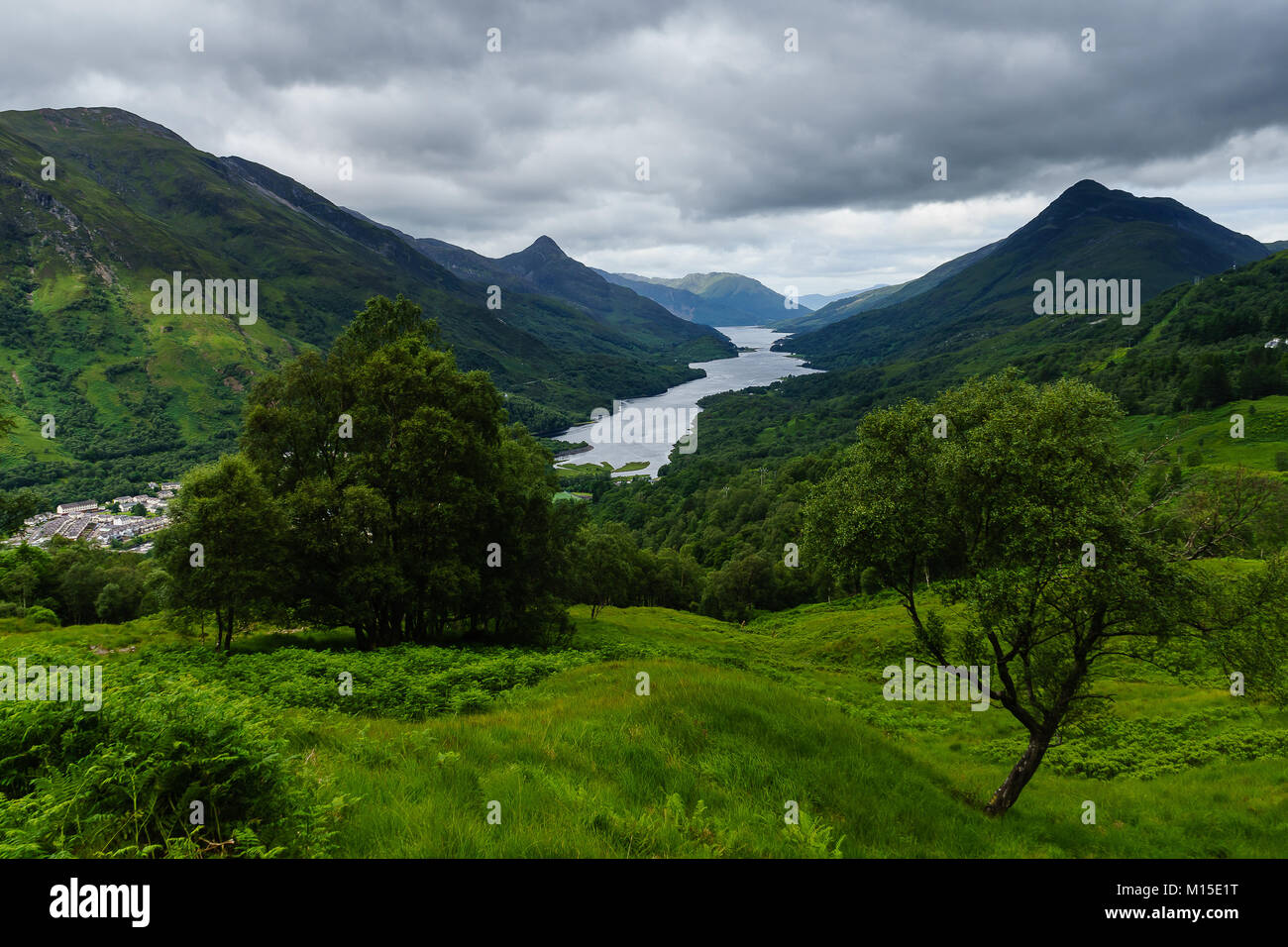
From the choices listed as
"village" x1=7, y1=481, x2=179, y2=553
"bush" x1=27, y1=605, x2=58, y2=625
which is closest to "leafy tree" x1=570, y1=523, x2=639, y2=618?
"bush" x1=27, y1=605, x2=58, y2=625

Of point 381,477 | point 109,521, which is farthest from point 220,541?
point 109,521

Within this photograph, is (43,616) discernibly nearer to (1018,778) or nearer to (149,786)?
(149,786)

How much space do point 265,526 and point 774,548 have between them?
8903 centimetres

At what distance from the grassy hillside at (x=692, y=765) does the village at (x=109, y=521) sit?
4453 inches

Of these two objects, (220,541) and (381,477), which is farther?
(381,477)

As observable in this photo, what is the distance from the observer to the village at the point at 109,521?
112756mm

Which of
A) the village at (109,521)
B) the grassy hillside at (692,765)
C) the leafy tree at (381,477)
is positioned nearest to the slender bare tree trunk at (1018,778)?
the grassy hillside at (692,765)

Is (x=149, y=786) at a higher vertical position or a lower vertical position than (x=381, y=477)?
lower

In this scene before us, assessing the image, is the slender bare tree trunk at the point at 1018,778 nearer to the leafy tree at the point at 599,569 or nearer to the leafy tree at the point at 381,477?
the leafy tree at the point at 381,477

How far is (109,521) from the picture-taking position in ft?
433

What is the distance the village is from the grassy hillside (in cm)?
11310

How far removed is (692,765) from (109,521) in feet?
571

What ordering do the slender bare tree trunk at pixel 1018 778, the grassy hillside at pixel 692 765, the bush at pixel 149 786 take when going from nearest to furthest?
Answer: the bush at pixel 149 786, the grassy hillside at pixel 692 765, the slender bare tree trunk at pixel 1018 778

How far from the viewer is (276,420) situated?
2692cm
